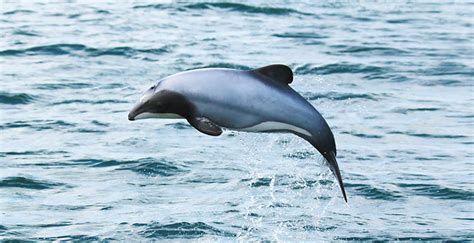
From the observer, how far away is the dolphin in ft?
25.3

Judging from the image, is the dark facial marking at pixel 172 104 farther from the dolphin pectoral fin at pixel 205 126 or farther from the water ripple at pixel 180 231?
the water ripple at pixel 180 231

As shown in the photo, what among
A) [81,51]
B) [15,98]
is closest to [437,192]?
[15,98]

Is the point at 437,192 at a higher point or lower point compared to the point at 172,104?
lower

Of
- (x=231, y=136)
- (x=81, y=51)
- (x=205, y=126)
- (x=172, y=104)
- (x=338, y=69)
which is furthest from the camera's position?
(x=81, y=51)

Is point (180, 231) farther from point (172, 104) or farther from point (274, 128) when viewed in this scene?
point (274, 128)

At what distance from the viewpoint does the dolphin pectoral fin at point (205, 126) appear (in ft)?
25.0

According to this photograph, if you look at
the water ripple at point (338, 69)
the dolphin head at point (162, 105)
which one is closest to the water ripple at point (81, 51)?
the water ripple at point (338, 69)

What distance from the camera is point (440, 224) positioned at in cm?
1176

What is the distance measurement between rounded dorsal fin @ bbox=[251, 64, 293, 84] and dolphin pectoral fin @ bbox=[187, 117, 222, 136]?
1.40 ft

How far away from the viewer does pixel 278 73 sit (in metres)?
7.76

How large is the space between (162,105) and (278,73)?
75cm

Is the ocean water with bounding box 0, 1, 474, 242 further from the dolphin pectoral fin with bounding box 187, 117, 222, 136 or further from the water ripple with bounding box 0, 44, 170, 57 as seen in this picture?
the dolphin pectoral fin with bounding box 187, 117, 222, 136

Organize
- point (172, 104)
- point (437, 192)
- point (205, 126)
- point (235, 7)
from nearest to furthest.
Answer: point (205, 126), point (172, 104), point (437, 192), point (235, 7)

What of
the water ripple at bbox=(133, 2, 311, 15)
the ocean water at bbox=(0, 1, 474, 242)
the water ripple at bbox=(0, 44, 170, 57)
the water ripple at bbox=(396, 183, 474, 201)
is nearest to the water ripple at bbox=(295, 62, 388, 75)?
the ocean water at bbox=(0, 1, 474, 242)
